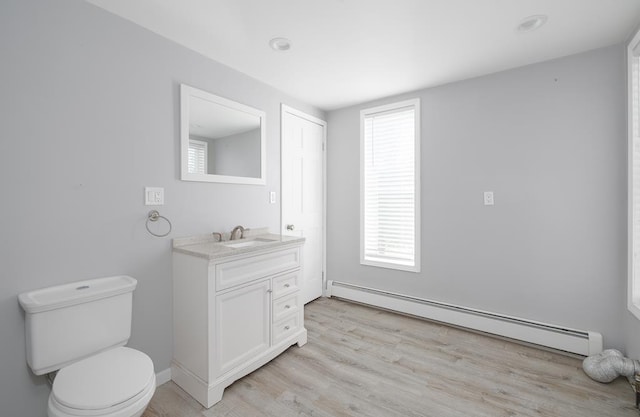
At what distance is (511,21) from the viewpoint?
183 centimetres

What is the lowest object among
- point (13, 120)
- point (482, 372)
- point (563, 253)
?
point (482, 372)

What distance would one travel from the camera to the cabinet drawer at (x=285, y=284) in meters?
2.22

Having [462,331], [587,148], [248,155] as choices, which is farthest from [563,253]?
[248,155]

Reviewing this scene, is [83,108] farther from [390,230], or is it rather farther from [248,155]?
[390,230]

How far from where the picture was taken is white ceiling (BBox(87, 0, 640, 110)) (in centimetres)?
168

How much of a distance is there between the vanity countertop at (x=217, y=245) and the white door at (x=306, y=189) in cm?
61

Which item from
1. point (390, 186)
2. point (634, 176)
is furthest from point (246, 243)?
point (634, 176)

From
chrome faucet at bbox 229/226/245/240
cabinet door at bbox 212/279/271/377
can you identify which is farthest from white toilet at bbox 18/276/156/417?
chrome faucet at bbox 229/226/245/240

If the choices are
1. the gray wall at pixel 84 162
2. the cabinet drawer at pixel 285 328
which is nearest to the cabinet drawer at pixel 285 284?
the cabinet drawer at pixel 285 328

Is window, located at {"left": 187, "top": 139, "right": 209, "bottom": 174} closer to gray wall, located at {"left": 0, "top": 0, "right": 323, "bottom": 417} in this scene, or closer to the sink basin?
gray wall, located at {"left": 0, "top": 0, "right": 323, "bottom": 417}

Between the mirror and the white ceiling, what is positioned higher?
the white ceiling

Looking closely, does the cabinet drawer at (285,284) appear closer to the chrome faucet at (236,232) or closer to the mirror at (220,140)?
the chrome faucet at (236,232)

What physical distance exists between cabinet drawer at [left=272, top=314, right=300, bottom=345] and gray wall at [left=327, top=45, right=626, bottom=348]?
128cm

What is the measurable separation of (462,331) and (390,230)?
4.00 ft
